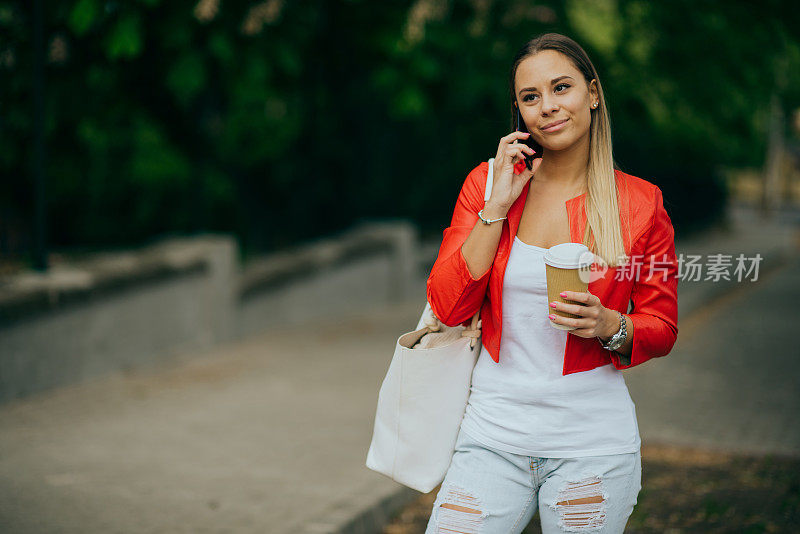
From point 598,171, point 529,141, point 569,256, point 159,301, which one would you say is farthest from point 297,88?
point 569,256

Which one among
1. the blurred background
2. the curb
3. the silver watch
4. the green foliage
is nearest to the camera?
the silver watch

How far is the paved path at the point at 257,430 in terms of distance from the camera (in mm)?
4645

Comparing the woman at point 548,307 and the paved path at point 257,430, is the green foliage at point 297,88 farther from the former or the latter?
the woman at point 548,307

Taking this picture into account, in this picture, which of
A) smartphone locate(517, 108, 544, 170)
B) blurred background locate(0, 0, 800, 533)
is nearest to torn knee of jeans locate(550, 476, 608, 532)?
smartphone locate(517, 108, 544, 170)

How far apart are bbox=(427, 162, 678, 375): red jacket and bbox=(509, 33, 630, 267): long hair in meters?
0.03

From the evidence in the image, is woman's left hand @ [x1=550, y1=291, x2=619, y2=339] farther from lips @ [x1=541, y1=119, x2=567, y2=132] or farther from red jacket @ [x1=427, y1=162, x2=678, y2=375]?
lips @ [x1=541, y1=119, x2=567, y2=132]

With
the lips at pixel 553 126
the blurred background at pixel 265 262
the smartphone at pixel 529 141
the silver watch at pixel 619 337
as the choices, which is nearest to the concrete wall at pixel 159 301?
the blurred background at pixel 265 262

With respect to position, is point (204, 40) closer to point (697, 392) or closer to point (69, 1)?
point (69, 1)

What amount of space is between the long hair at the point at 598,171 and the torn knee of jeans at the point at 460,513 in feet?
2.35

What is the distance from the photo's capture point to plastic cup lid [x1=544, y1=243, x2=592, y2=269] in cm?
223

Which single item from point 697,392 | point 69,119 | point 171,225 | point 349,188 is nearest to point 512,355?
point 697,392

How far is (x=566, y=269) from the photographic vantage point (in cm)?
224

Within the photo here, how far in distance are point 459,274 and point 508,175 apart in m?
0.28

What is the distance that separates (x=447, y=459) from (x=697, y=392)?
5.76m
